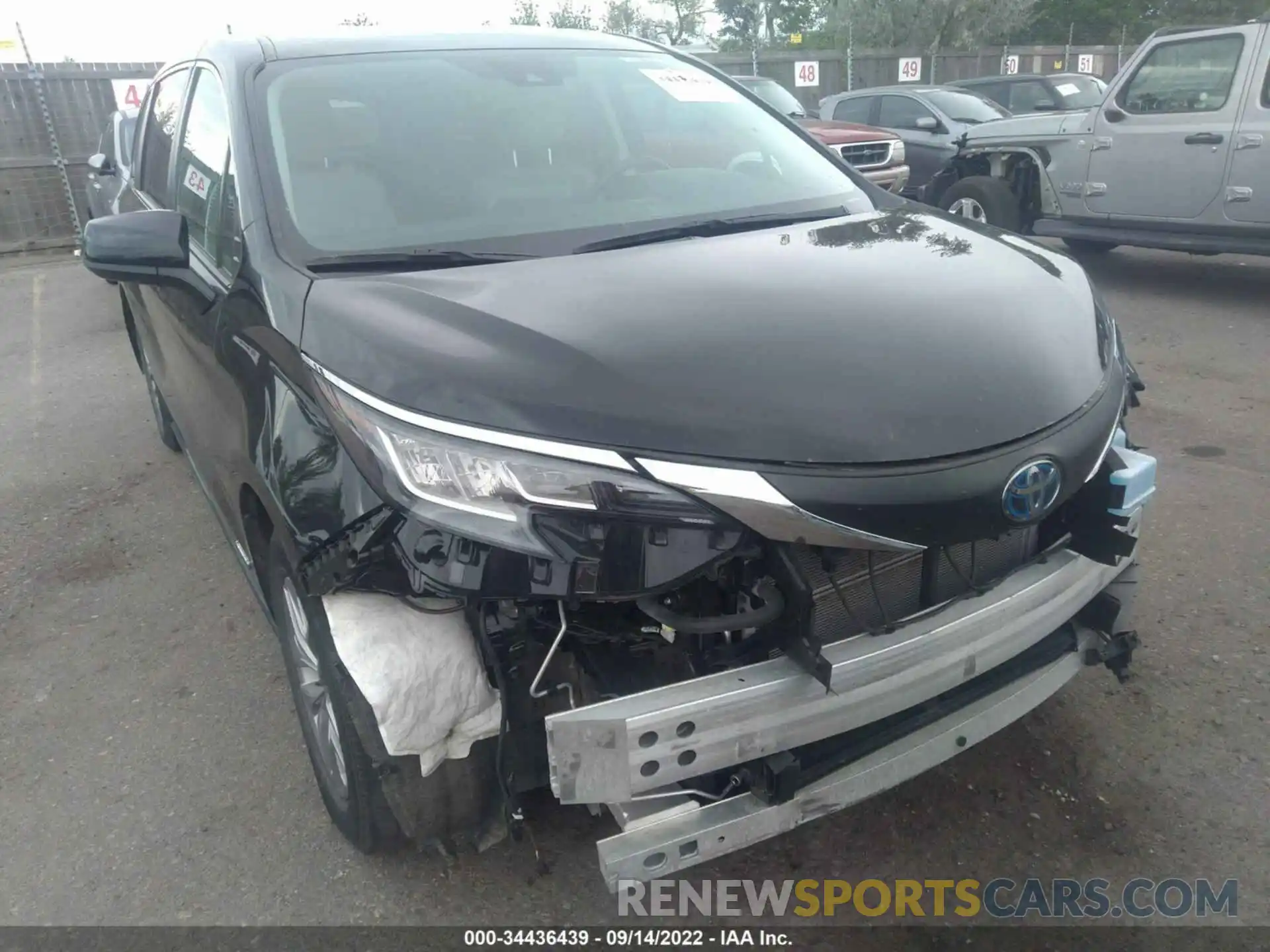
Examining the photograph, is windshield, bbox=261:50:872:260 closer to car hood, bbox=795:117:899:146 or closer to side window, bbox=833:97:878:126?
car hood, bbox=795:117:899:146

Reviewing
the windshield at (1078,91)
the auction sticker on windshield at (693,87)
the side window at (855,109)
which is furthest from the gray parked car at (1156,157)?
the windshield at (1078,91)

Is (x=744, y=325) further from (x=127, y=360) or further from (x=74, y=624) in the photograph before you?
(x=127, y=360)

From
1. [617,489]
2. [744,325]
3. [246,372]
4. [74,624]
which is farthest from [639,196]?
[74,624]

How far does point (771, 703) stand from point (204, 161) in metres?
2.37

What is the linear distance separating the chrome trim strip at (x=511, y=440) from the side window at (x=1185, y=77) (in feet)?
22.8

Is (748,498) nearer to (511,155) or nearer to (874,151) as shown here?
(511,155)

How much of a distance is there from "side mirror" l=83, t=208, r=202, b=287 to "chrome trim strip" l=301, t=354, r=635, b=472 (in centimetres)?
119

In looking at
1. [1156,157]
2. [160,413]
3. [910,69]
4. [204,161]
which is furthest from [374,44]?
[910,69]

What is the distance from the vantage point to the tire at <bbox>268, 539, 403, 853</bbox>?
2000 mm

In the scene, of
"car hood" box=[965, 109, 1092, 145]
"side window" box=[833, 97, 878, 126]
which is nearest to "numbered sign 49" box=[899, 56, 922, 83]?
"side window" box=[833, 97, 878, 126]

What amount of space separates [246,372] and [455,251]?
568mm

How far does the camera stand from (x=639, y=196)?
9.03ft
